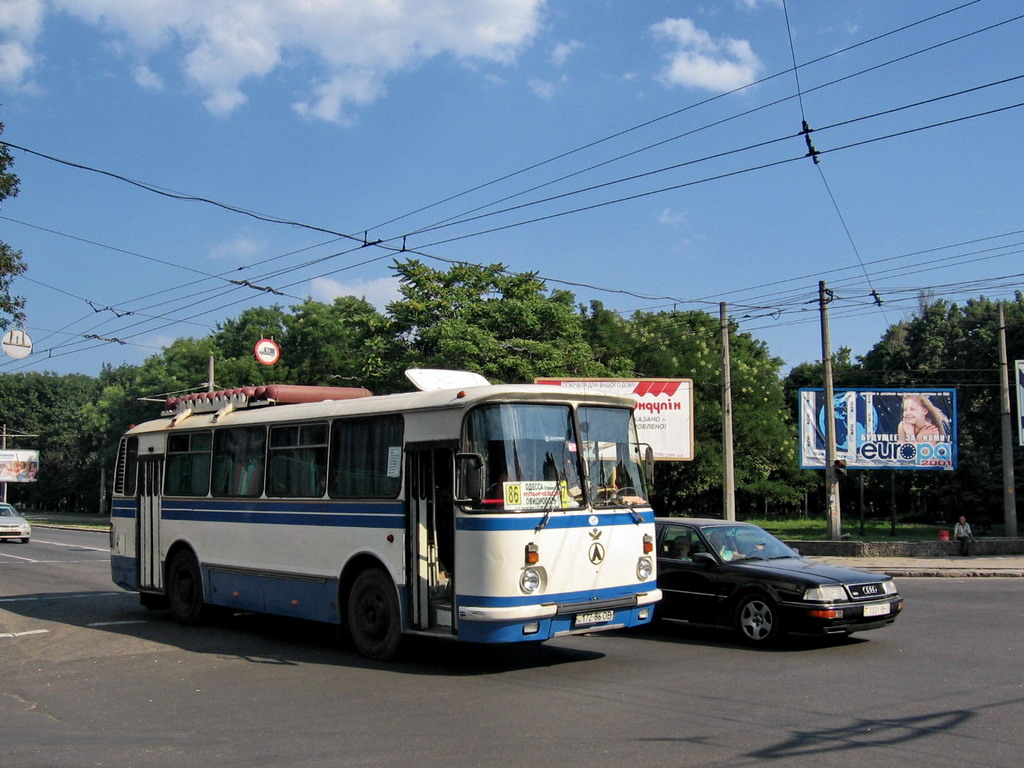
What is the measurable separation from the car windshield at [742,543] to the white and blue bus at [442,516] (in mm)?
1912

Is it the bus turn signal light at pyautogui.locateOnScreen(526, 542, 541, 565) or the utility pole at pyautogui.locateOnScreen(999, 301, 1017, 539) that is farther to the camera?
the utility pole at pyautogui.locateOnScreen(999, 301, 1017, 539)

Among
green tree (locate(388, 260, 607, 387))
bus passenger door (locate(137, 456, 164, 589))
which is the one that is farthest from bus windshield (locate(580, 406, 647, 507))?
green tree (locate(388, 260, 607, 387))

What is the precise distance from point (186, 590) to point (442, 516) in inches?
222

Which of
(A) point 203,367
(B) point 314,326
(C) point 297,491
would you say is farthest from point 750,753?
(A) point 203,367

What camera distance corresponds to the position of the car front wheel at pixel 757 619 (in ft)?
35.8

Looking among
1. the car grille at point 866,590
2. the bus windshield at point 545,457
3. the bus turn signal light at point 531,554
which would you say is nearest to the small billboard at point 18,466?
the bus windshield at point 545,457

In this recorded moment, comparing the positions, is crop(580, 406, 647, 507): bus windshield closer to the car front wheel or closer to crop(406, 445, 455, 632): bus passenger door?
crop(406, 445, 455, 632): bus passenger door

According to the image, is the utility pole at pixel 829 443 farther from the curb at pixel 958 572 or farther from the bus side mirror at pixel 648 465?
the bus side mirror at pixel 648 465

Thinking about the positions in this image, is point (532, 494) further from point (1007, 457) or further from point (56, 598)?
point (1007, 457)

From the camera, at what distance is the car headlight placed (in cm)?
1057

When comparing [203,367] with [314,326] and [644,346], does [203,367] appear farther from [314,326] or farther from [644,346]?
[644,346]

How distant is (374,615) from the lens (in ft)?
34.6

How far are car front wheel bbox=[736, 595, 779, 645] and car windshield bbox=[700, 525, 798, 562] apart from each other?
0.73m

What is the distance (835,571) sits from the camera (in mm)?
11328
